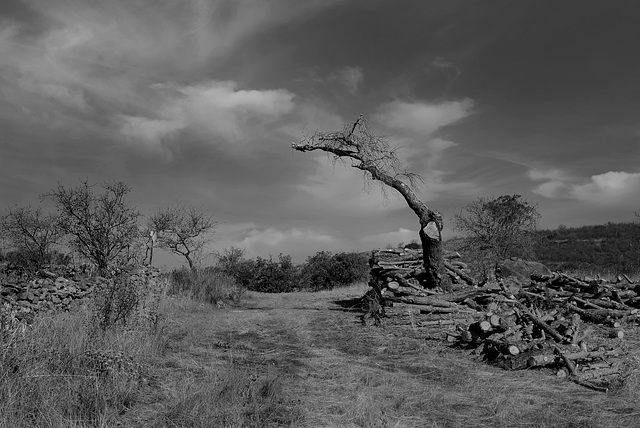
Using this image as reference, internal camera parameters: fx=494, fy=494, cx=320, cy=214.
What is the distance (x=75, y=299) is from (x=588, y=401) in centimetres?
1159

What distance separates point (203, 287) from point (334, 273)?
1175 cm

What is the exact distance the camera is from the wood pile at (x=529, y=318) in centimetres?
785

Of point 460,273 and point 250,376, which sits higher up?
point 460,273

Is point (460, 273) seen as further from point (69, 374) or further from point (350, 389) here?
point (69, 374)

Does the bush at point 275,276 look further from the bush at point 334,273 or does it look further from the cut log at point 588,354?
the cut log at point 588,354

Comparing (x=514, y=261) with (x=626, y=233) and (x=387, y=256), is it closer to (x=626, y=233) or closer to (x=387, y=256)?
(x=387, y=256)

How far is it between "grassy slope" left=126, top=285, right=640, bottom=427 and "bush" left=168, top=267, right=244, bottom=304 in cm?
596

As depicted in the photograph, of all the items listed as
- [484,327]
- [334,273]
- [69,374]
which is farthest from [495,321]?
[334,273]

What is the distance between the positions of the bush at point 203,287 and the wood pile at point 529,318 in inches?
215

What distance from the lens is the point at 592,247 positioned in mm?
43000

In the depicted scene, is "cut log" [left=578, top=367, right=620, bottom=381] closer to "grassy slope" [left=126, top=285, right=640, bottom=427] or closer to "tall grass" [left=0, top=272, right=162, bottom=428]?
"grassy slope" [left=126, top=285, right=640, bottom=427]

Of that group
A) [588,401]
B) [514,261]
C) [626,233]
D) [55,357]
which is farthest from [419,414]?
[626,233]

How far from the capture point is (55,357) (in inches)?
246

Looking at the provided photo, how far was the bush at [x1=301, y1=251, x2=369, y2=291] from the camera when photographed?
2767cm
